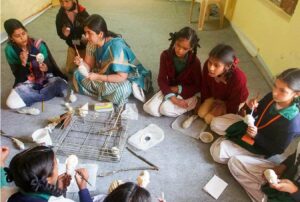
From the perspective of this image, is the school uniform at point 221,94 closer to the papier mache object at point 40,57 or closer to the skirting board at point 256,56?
the skirting board at point 256,56

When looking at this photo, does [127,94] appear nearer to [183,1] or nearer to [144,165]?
[144,165]

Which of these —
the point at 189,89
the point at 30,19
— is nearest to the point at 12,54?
the point at 189,89

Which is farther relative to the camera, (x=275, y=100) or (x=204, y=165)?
(x=204, y=165)

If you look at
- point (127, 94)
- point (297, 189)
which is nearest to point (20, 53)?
point (127, 94)

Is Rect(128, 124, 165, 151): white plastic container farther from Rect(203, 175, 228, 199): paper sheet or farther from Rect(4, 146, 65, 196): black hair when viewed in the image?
Rect(4, 146, 65, 196): black hair

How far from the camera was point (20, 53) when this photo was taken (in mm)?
1861

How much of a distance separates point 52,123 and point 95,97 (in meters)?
0.43

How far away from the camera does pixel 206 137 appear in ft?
5.74

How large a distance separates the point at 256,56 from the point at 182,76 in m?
1.13

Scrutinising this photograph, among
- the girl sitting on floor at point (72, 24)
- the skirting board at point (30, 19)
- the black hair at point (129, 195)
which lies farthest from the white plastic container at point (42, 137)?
the skirting board at point (30, 19)

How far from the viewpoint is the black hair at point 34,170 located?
90 cm

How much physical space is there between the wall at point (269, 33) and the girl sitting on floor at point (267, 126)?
76 cm

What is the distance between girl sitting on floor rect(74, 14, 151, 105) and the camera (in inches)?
74.5

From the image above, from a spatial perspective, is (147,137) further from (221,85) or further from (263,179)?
(263,179)
